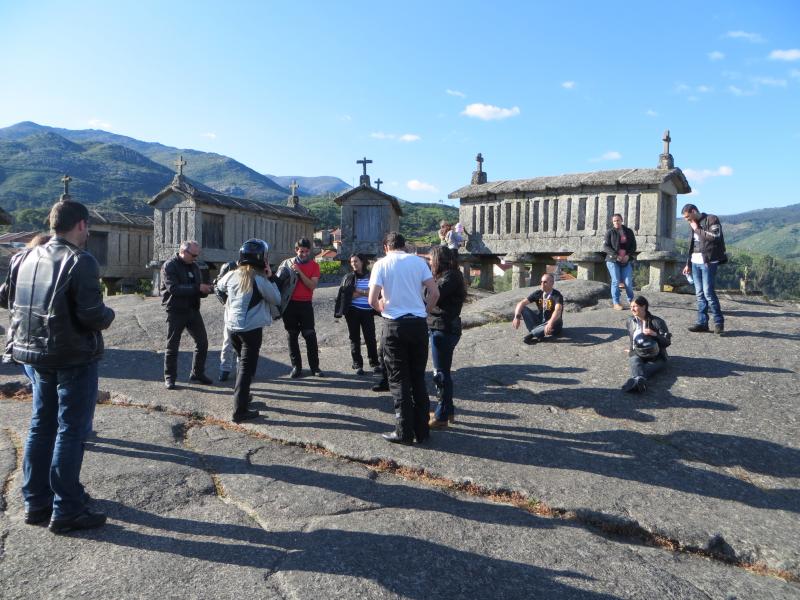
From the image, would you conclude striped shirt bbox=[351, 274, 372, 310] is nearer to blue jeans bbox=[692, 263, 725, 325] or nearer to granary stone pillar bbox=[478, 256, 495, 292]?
blue jeans bbox=[692, 263, 725, 325]

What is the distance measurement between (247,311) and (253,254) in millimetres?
647

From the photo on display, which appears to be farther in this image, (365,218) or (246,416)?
(365,218)

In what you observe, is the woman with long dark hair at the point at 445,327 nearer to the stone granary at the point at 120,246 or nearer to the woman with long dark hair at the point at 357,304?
the woman with long dark hair at the point at 357,304

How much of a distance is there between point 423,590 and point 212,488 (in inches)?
77.9

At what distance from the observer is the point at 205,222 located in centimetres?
1736

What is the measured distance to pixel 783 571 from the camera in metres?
3.43

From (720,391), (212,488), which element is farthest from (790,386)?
(212,488)

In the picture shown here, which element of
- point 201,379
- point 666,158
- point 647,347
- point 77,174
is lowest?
point 201,379

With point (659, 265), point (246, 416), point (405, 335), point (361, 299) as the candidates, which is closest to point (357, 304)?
point (361, 299)

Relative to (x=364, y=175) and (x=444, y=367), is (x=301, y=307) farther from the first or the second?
(x=364, y=175)

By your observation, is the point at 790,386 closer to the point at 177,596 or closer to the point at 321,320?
the point at 177,596

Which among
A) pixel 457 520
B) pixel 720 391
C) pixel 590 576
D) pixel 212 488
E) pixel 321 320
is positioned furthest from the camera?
pixel 321 320

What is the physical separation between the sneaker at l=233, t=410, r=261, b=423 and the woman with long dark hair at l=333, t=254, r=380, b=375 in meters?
2.13

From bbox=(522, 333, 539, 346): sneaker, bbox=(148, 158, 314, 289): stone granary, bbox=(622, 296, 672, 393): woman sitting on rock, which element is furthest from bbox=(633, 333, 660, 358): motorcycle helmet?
bbox=(148, 158, 314, 289): stone granary
